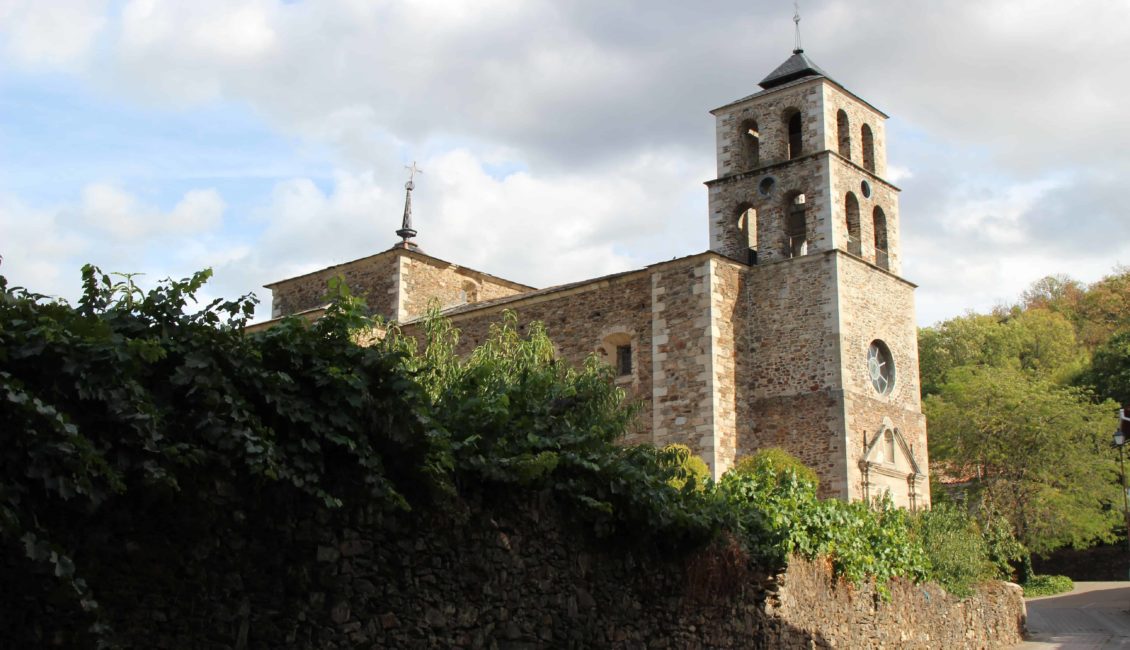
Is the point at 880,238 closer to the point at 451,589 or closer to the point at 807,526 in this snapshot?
the point at 807,526

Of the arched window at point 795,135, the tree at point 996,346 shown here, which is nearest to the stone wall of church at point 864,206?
the arched window at point 795,135

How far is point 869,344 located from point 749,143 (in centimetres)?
A: 604

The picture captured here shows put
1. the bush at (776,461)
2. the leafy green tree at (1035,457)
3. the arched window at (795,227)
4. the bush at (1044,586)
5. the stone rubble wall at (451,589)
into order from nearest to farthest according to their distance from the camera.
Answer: the stone rubble wall at (451,589), the bush at (776,461), the arched window at (795,227), the bush at (1044,586), the leafy green tree at (1035,457)

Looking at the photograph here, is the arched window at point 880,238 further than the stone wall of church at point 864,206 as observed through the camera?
Yes

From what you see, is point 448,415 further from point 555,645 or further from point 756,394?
point 756,394

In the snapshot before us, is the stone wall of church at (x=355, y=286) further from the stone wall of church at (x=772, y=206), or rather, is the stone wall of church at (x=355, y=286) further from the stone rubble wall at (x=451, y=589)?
the stone rubble wall at (x=451, y=589)

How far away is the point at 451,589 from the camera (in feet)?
26.0

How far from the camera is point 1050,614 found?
26.8 meters

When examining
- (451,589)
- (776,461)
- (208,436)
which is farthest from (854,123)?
(208,436)

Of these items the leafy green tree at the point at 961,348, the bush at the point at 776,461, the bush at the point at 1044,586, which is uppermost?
the leafy green tree at the point at 961,348

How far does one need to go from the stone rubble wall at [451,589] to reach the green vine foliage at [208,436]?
0.43 feet

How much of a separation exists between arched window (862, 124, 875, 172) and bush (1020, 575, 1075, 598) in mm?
12329

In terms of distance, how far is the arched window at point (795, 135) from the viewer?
28.3 m

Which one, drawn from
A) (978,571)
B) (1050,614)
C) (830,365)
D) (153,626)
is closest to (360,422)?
(153,626)
